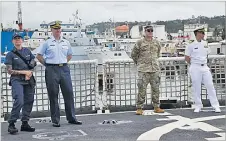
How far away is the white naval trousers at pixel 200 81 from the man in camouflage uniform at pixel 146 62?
0.60m

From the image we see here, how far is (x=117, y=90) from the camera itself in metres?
7.46

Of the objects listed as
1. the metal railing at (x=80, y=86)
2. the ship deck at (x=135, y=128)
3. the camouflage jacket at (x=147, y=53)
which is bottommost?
the ship deck at (x=135, y=128)

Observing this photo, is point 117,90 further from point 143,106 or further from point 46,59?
point 46,59

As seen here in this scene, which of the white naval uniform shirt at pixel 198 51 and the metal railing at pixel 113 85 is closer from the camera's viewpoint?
the white naval uniform shirt at pixel 198 51

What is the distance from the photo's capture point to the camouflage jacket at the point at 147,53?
260 inches

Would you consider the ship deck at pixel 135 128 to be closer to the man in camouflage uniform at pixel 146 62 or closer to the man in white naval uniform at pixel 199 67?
the man in white naval uniform at pixel 199 67

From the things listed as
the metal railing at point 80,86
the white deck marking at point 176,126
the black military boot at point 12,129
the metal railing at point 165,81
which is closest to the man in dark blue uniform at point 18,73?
the black military boot at point 12,129

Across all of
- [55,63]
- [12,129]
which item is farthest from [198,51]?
[12,129]

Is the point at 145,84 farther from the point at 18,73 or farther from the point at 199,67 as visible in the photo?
the point at 18,73

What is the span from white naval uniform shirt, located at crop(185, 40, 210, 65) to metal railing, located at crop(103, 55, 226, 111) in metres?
0.65

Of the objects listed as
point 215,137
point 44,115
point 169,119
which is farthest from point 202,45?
point 44,115

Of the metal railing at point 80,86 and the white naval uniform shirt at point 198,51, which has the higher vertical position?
the white naval uniform shirt at point 198,51

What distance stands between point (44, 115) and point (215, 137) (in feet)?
9.61

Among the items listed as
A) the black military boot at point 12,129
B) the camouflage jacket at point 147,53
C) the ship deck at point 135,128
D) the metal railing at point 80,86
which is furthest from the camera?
the metal railing at point 80,86
